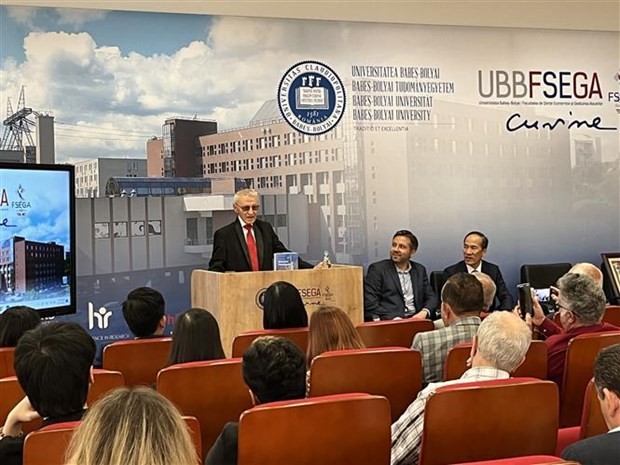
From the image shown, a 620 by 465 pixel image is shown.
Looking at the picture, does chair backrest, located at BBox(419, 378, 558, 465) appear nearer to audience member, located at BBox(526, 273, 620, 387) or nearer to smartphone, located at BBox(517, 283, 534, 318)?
audience member, located at BBox(526, 273, 620, 387)

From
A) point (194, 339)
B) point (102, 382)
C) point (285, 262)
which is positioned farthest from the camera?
point (285, 262)

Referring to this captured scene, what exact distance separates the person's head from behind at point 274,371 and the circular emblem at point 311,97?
483 cm

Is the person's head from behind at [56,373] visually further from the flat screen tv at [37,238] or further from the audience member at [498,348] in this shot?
the flat screen tv at [37,238]

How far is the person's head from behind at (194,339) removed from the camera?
3.44 meters

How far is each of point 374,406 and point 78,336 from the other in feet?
3.20

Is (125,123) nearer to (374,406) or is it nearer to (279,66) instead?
(279,66)

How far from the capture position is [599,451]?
2010 millimetres

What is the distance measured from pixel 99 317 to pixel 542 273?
4274 millimetres

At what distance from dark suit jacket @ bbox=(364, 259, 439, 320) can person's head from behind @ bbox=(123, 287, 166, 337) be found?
8.48ft

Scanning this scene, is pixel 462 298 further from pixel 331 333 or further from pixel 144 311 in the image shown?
pixel 144 311

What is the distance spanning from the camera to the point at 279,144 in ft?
23.8

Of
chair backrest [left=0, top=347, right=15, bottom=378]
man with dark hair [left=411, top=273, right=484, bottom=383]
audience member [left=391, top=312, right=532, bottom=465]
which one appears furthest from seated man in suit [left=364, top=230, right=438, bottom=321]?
chair backrest [left=0, top=347, right=15, bottom=378]

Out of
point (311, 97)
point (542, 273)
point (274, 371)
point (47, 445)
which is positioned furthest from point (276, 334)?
point (542, 273)
